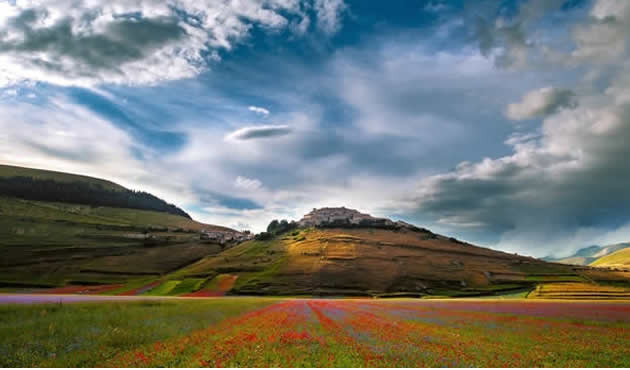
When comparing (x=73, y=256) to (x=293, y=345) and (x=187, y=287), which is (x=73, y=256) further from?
(x=293, y=345)

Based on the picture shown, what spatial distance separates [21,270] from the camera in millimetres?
128625

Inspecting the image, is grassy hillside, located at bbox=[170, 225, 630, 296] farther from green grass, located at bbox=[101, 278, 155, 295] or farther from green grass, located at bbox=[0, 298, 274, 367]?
green grass, located at bbox=[0, 298, 274, 367]

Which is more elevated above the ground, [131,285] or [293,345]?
[293,345]

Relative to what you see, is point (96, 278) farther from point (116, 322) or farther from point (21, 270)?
point (116, 322)

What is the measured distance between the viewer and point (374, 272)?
509 feet

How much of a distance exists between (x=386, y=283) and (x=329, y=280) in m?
25.1

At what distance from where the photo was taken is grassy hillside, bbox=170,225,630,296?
13500cm

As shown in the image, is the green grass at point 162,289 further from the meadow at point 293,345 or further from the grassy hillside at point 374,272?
the meadow at point 293,345

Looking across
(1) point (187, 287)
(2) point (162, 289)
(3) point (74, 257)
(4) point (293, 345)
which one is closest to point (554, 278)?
(1) point (187, 287)

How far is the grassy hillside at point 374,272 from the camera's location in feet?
443

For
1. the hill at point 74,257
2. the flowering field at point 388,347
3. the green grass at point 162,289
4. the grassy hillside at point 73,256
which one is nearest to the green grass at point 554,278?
the flowering field at point 388,347

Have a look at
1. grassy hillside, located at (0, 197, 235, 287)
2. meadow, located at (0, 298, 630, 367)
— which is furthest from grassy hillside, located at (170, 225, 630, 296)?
meadow, located at (0, 298, 630, 367)

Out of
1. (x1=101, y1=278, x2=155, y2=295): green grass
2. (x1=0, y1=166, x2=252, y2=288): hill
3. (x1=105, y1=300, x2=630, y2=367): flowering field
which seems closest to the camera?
(x1=105, y1=300, x2=630, y2=367): flowering field

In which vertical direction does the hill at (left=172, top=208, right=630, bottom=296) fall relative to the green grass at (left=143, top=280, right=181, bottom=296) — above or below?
above
